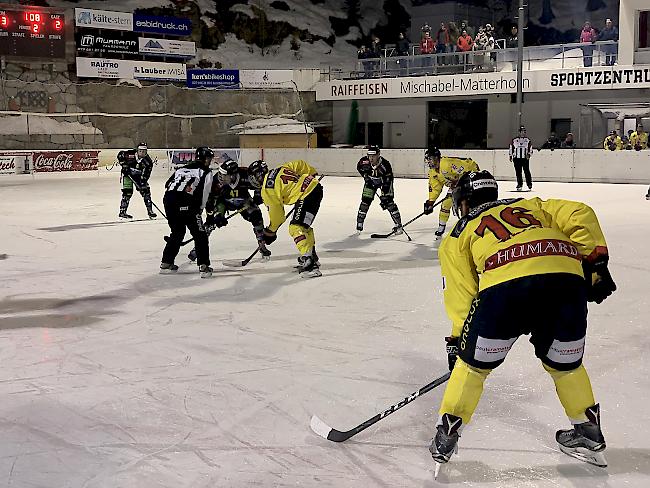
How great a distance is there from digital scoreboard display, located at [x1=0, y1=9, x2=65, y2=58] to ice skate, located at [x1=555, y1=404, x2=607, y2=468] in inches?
863

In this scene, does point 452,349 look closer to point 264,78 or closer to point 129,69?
point 129,69

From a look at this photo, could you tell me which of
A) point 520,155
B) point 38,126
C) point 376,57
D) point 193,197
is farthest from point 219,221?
point 376,57

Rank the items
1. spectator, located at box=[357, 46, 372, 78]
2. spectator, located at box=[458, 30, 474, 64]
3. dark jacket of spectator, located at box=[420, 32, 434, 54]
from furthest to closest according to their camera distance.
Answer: spectator, located at box=[357, 46, 372, 78] < dark jacket of spectator, located at box=[420, 32, 434, 54] < spectator, located at box=[458, 30, 474, 64]

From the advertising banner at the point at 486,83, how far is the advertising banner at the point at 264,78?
1.16 m

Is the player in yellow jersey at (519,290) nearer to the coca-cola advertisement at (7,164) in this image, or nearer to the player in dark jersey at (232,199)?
the player in dark jersey at (232,199)

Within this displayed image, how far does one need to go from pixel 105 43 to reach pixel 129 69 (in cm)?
Result: 107

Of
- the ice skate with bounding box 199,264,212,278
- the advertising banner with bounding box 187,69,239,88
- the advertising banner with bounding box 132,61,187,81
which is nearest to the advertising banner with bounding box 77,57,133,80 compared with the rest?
the advertising banner with bounding box 132,61,187,81

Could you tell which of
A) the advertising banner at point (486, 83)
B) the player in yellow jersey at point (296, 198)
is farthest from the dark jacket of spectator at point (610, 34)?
the player in yellow jersey at point (296, 198)

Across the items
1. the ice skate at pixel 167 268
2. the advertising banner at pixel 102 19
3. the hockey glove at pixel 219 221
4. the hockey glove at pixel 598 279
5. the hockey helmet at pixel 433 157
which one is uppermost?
the advertising banner at pixel 102 19

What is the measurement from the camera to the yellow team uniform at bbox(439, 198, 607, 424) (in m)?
2.49

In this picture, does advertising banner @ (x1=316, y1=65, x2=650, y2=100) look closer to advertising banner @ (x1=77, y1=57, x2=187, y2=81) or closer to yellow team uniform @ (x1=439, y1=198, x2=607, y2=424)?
advertising banner @ (x1=77, y1=57, x2=187, y2=81)

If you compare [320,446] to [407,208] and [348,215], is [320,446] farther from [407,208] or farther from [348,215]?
[407,208]

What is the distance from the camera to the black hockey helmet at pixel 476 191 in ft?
8.98

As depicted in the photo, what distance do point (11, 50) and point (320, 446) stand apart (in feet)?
70.4
